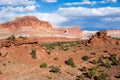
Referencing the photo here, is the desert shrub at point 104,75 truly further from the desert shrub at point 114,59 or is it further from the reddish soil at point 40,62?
the desert shrub at point 114,59

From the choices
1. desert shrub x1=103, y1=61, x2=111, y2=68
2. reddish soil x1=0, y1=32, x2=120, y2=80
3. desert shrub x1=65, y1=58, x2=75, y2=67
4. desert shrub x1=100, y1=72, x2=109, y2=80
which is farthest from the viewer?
desert shrub x1=103, y1=61, x2=111, y2=68

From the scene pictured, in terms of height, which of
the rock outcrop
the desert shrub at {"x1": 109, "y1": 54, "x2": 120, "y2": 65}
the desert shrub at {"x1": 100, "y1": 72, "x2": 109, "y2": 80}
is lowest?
the desert shrub at {"x1": 100, "y1": 72, "x2": 109, "y2": 80}

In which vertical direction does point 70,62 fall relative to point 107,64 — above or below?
above

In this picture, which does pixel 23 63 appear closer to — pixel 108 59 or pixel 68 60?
pixel 68 60

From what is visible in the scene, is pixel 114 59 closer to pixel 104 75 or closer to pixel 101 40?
pixel 104 75

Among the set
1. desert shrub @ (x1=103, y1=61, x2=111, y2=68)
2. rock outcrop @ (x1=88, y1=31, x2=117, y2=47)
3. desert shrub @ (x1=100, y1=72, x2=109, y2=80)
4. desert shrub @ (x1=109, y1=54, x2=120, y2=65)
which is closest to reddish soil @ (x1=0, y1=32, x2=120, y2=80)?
desert shrub @ (x1=100, y1=72, x2=109, y2=80)

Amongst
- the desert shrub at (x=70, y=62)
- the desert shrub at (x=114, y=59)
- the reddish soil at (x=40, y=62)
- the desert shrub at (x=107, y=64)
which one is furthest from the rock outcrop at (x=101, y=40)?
the desert shrub at (x=70, y=62)

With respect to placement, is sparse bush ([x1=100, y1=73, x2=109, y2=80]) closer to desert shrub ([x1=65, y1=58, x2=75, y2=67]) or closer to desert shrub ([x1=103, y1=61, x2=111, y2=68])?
desert shrub ([x1=103, y1=61, x2=111, y2=68])

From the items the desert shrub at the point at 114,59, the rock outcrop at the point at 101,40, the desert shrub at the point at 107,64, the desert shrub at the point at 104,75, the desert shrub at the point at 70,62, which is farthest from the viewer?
the rock outcrop at the point at 101,40

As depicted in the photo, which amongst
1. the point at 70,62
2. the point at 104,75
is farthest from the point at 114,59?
the point at 104,75

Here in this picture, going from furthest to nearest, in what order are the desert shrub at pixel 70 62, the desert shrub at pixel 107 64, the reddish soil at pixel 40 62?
the desert shrub at pixel 107 64
the desert shrub at pixel 70 62
the reddish soil at pixel 40 62

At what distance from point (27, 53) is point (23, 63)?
3.60 meters

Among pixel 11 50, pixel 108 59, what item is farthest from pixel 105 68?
pixel 11 50

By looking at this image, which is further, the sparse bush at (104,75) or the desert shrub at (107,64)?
the desert shrub at (107,64)
